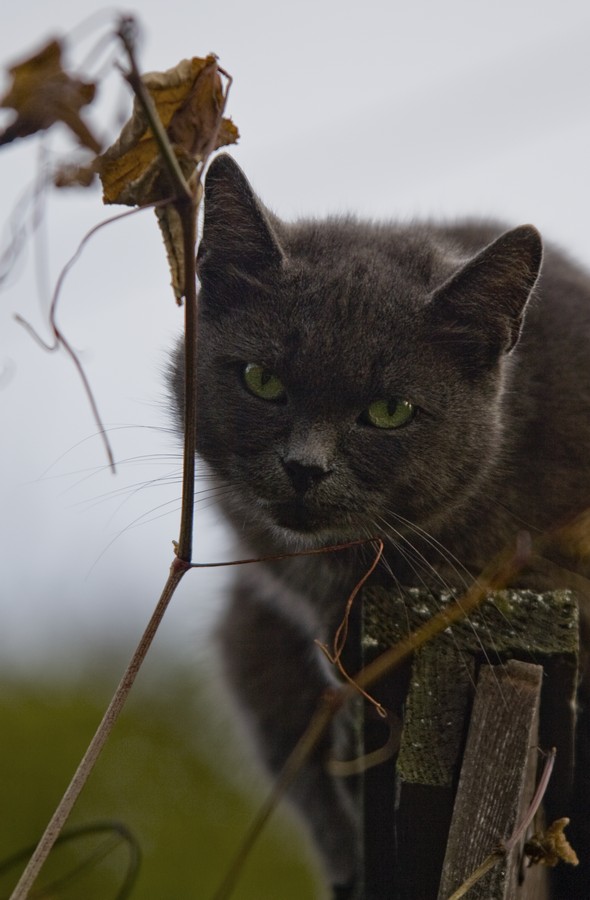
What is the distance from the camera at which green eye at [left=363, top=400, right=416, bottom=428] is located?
184 centimetres

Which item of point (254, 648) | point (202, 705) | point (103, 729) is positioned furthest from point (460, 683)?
point (202, 705)

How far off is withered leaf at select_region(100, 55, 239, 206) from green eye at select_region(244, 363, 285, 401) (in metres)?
0.86

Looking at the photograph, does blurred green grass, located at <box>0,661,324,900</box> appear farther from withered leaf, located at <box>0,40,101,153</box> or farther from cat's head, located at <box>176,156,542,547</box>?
withered leaf, located at <box>0,40,101,153</box>

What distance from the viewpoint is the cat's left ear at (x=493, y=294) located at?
5.90 feet

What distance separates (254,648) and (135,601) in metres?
0.96

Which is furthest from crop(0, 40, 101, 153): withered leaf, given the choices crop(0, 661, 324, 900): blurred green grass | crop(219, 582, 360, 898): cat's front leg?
crop(0, 661, 324, 900): blurred green grass

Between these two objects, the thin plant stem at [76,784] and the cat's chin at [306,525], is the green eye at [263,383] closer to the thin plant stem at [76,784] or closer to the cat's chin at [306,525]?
the cat's chin at [306,525]

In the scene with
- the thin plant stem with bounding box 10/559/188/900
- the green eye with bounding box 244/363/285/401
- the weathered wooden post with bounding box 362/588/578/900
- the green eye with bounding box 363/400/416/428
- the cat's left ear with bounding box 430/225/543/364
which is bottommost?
the weathered wooden post with bounding box 362/588/578/900

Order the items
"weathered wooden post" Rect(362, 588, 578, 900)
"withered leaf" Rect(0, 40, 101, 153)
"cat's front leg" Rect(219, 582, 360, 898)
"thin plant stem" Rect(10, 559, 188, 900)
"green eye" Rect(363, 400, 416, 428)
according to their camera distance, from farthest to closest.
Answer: "cat's front leg" Rect(219, 582, 360, 898) < "green eye" Rect(363, 400, 416, 428) < "weathered wooden post" Rect(362, 588, 578, 900) < "thin plant stem" Rect(10, 559, 188, 900) < "withered leaf" Rect(0, 40, 101, 153)

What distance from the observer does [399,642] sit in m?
1.33

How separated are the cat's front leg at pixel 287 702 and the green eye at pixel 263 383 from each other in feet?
2.18

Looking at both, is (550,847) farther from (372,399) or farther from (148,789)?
(148,789)


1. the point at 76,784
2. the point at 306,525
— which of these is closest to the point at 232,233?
the point at 306,525

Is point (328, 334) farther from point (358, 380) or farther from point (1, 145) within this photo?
point (1, 145)
